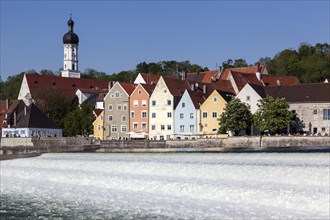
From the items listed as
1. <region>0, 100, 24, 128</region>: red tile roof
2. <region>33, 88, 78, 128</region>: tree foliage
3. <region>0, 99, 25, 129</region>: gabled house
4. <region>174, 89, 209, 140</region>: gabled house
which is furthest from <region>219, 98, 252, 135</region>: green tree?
<region>0, 100, 24, 128</region>: red tile roof

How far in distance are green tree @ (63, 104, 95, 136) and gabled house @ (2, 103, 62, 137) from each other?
5.39 m

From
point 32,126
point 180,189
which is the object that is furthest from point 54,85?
point 180,189

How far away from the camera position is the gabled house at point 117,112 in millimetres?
81875

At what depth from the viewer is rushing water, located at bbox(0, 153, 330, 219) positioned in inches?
958

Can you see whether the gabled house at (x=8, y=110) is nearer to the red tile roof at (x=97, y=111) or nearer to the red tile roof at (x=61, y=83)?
the red tile roof at (x=97, y=111)

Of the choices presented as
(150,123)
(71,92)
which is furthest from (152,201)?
(71,92)

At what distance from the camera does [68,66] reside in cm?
14362

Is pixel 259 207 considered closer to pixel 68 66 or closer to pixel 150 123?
pixel 150 123

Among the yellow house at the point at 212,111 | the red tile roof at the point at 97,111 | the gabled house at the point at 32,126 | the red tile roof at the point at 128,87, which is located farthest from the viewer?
the red tile roof at the point at 97,111

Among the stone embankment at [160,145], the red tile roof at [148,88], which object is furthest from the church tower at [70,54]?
the stone embankment at [160,145]

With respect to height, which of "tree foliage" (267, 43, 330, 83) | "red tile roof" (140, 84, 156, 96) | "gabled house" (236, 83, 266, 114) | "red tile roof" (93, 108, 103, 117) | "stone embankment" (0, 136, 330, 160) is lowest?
"stone embankment" (0, 136, 330, 160)

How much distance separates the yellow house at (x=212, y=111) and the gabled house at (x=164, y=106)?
4.46 metres

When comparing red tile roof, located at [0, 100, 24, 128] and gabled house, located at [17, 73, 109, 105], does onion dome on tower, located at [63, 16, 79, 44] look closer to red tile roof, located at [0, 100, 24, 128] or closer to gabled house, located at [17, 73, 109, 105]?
gabled house, located at [17, 73, 109, 105]

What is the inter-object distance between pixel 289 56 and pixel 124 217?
10011 centimetres
